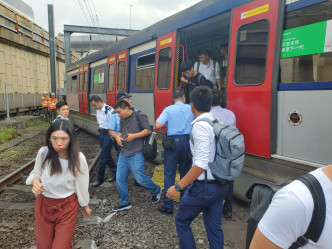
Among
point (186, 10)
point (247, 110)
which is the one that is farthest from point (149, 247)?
point (186, 10)

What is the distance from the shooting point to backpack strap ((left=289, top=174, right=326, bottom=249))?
37.7 inches

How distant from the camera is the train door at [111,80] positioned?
8250 mm

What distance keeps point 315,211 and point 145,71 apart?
228 inches

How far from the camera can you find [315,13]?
9.80ft

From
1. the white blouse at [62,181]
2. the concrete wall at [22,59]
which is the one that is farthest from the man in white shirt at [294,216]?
the concrete wall at [22,59]

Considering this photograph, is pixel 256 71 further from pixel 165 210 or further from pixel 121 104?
pixel 165 210

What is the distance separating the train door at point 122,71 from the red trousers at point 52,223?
17.1 ft

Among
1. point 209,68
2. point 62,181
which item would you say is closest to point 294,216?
point 62,181

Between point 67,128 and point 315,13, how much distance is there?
2739 millimetres

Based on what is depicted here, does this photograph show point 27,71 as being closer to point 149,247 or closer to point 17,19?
point 17,19

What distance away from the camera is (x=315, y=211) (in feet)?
3.16

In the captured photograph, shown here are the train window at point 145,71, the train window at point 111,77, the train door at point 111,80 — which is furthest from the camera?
the train window at point 111,77

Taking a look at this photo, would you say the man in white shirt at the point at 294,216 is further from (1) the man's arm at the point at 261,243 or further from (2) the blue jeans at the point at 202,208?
(2) the blue jeans at the point at 202,208

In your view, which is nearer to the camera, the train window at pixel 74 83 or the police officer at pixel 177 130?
the police officer at pixel 177 130
